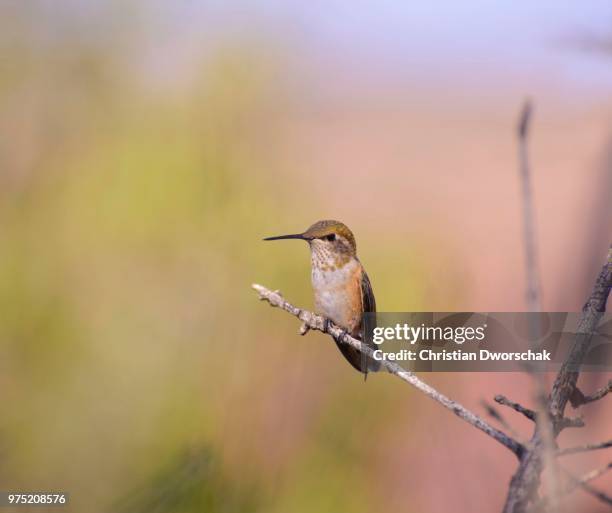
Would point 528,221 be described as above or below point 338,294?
below

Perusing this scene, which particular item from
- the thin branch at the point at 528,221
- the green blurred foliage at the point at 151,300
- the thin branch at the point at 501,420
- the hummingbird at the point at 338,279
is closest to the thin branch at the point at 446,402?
the thin branch at the point at 501,420

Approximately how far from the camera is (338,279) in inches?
52.1

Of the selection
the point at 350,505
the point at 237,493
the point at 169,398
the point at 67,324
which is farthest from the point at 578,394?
the point at 67,324

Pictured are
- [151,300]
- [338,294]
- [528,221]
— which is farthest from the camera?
[151,300]

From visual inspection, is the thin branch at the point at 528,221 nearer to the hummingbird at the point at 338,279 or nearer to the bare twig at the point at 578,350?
the bare twig at the point at 578,350

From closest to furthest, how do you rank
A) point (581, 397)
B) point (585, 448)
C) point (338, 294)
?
point (585, 448), point (581, 397), point (338, 294)

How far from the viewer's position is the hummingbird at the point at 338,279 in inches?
50.4

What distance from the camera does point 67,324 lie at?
1865mm

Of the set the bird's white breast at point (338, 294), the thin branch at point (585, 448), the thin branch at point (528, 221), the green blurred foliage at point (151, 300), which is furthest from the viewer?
the green blurred foliage at point (151, 300)

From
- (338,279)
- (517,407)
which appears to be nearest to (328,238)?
(338,279)

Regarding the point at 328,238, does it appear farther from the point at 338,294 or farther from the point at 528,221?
the point at 528,221

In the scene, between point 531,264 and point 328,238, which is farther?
point 328,238

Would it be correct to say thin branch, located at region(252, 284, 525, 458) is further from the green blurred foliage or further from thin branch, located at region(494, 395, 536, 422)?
the green blurred foliage

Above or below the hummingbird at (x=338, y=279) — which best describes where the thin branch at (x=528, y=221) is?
below
